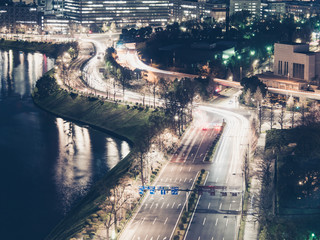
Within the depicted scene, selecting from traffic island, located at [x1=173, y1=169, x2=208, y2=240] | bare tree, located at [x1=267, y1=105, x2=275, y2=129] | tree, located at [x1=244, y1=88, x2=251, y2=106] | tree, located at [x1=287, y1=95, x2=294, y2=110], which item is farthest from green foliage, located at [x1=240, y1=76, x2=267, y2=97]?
traffic island, located at [x1=173, y1=169, x2=208, y2=240]

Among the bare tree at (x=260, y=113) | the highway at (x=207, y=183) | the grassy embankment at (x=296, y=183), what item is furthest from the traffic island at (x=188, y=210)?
the bare tree at (x=260, y=113)

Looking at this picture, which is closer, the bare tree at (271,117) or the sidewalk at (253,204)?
the sidewalk at (253,204)

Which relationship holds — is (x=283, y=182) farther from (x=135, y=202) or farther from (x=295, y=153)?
(x=135, y=202)

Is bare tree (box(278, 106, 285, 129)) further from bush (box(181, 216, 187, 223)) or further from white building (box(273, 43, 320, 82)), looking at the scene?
bush (box(181, 216, 187, 223))

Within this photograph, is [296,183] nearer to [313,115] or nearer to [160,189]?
[160,189]

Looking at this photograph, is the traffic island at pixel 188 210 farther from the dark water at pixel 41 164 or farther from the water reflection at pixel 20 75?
the water reflection at pixel 20 75

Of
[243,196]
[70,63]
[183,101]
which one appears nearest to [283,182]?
[243,196]

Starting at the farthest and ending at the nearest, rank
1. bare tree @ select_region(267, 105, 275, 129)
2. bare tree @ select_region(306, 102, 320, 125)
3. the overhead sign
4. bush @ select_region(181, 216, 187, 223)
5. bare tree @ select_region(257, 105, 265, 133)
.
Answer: bare tree @ select_region(257, 105, 265, 133)
bare tree @ select_region(267, 105, 275, 129)
bare tree @ select_region(306, 102, 320, 125)
the overhead sign
bush @ select_region(181, 216, 187, 223)
